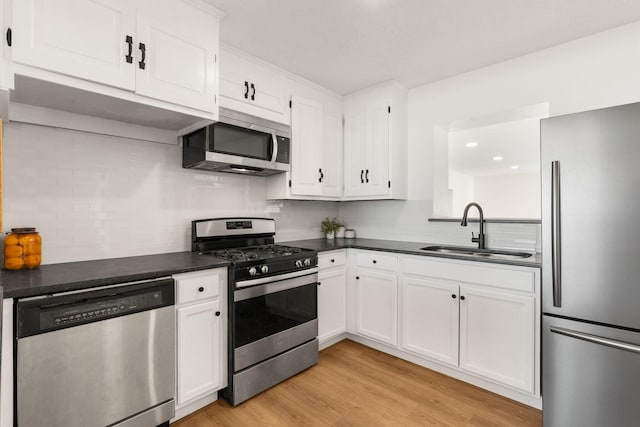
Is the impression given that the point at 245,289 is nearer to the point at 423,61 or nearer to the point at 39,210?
the point at 39,210

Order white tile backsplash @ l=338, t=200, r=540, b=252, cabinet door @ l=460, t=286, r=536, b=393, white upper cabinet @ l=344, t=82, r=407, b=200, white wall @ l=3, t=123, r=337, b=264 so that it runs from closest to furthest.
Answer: white wall @ l=3, t=123, r=337, b=264
cabinet door @ l=460, t=286, r=536, b=393
white tile backsplash @ l=338, t=200, r=540, b=252
white upper cabinet @ l=344, t=82, r=407, b=200

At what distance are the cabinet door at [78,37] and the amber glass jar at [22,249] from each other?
0.87 metres

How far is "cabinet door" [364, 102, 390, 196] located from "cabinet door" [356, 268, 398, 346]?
0.85 m

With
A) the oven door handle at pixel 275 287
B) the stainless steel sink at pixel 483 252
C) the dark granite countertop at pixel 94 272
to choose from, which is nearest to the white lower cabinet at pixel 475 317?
the stainless steel sink at pixel 483 252

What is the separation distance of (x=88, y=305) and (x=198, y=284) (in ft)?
1.80

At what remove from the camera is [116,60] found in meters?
1.63

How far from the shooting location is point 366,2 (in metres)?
1.91

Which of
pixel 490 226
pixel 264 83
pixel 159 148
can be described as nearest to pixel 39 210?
pixel 159 148

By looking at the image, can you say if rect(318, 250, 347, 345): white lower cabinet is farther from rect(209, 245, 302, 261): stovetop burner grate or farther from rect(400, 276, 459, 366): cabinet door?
rect(400, 276, 459, 366): cabinet door

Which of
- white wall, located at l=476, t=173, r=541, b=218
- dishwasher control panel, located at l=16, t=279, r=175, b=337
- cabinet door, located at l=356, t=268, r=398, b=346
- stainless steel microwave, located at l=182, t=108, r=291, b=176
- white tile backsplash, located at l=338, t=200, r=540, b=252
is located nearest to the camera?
dishwasher control panel, located at l=16, t=279, r=175, b=337

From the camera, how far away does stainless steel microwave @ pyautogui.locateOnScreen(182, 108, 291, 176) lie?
2.25m

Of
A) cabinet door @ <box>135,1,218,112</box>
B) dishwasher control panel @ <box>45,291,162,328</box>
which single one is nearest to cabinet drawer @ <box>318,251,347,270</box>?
dishwasher control panel @ <box>45,291,162,328</box>

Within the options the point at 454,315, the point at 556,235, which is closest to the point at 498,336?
the point at 454,315

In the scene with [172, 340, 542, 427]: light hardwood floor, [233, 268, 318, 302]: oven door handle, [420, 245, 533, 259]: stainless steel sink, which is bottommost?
[172, 340, 542, 427]: light hardwood floor
